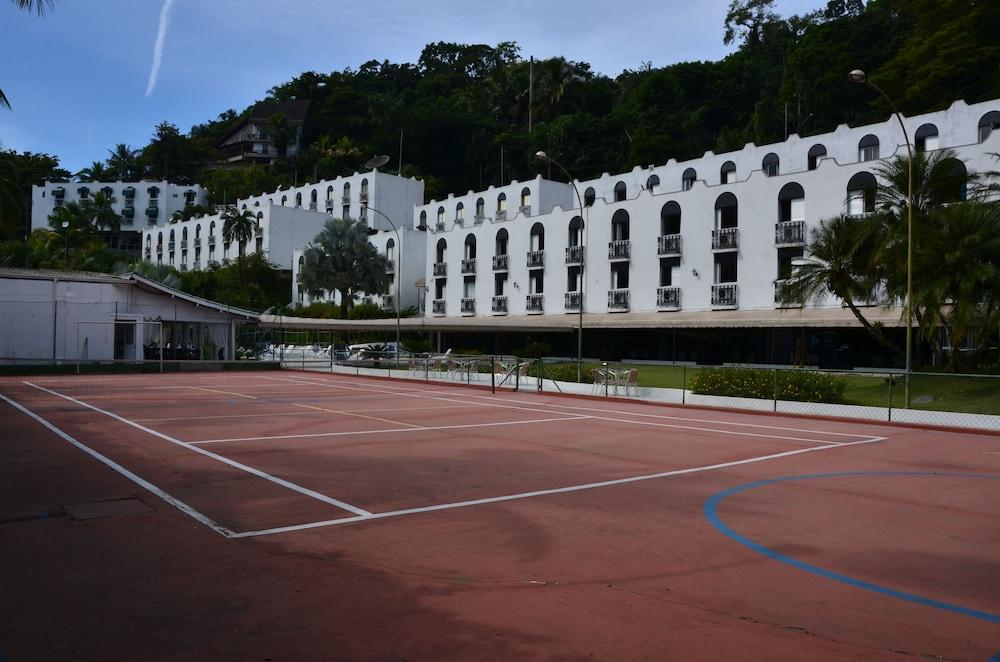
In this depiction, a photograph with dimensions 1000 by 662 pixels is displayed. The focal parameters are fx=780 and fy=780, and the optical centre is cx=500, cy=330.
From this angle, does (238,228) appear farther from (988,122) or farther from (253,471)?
(253,471)

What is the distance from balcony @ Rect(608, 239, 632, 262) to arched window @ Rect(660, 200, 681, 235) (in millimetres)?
2473

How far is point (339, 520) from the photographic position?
8891 mm

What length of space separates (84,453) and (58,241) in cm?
8357

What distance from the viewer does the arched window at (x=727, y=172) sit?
6172 centimetres

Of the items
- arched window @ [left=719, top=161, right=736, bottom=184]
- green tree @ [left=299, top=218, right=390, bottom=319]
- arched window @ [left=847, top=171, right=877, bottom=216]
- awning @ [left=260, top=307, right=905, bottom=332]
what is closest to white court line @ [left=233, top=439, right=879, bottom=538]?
awning @ [left=260, top=307, right=905, bottom=332]

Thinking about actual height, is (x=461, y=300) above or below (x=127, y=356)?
above

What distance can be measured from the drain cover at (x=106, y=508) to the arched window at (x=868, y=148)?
5540 centimetres

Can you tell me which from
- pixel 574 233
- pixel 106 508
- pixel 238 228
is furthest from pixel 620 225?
pixel 238 228

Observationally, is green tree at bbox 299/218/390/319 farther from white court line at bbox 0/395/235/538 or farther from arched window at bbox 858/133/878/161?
white court line at bbox 0/395/235/538

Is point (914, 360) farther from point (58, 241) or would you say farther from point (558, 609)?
point (58, 241)

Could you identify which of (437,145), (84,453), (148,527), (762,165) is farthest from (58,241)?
(148,527)

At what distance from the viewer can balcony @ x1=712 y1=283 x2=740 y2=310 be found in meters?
44.9

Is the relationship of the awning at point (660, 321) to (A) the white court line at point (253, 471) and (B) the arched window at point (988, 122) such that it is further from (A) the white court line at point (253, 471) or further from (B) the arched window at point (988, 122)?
(A) the white court line at point (253, 471)

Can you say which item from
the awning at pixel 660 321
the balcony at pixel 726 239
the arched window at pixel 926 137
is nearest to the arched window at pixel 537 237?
the awning at pixel 660 321
